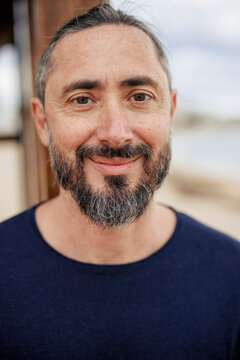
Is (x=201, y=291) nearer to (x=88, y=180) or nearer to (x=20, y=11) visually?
(x=88, y=180)

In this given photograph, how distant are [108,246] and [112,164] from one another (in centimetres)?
31

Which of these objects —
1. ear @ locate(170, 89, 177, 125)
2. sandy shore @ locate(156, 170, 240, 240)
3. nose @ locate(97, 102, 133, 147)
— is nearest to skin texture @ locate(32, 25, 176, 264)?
nose @ locate(97, 102, 133, 147)

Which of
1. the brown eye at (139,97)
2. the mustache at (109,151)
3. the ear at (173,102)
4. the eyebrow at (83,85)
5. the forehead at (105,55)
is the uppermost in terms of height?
the forehead at (105,55)

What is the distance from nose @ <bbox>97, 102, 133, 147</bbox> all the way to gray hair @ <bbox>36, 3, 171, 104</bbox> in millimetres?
302

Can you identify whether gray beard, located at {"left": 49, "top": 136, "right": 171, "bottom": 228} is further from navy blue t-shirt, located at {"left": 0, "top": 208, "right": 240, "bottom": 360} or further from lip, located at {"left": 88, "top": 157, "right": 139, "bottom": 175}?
navy blue t-shirt, located at {"left": 0, "top": 208, "right": 240, "bottom": 360}

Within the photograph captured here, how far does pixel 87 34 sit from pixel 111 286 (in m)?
0.87

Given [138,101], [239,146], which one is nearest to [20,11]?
[138,101]

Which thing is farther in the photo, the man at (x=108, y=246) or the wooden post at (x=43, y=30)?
the wooden post at (x=43, y=30)

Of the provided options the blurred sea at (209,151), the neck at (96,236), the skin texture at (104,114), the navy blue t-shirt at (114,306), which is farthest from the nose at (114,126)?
the blurred sea at (209,151)

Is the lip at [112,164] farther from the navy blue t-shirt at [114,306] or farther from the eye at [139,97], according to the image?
the navy blue t-shirt at [114,306]

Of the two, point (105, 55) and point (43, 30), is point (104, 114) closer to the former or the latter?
point (105, 55)

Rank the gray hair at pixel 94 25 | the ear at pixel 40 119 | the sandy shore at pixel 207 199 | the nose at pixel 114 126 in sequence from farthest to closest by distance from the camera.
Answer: the sandy shore at pixel 207 199
the ear at pixel 40 119
the gray hair at pixel 94 25
the nose at pixel 114 126

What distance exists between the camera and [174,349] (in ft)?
3.63

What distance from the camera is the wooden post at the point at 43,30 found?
158 cm
